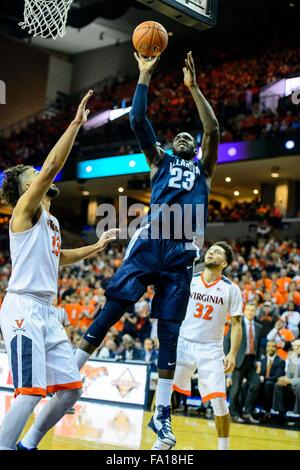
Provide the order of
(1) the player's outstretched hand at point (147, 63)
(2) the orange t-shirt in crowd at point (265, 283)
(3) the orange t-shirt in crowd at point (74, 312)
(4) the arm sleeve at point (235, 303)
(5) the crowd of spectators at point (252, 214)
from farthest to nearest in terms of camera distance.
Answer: (5) the crowd of spectators at point (252, 214) < (3) the orange t-shirt in crowd at point (74, 312) < (2) the orange t-shirt in crowd at point (265, 283) < (4) the arm sleeve at point (235, 303) < (1) the player's outstretched hand at point (147, 63)

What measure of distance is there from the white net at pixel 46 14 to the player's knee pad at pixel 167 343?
3.31 m

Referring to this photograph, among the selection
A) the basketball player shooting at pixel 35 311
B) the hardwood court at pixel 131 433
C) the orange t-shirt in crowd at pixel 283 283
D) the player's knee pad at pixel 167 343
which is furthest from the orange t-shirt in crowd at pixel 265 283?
the basketball player shooting at pixel 35 311

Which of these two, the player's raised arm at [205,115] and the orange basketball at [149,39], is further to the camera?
the player's raised arm at [205,115]

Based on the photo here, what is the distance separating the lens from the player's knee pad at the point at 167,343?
16.1 ft

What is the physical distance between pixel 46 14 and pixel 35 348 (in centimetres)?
398

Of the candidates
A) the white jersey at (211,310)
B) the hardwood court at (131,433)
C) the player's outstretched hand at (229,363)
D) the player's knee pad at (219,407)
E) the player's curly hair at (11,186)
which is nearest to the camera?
the player's curly hair at (11,186)

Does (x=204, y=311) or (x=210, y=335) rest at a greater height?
(x=204, y=311)

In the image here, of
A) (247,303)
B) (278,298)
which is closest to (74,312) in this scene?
(247,303)

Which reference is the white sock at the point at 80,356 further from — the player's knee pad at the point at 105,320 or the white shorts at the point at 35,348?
the white shorts at the point at 35,348

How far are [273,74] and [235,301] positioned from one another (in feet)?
55.3

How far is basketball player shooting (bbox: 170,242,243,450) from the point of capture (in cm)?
632

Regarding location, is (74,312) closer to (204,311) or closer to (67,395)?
(204,311)

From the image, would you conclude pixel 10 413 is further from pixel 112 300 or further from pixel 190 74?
pixel 190 74

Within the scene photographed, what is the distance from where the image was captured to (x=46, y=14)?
22.1ft
